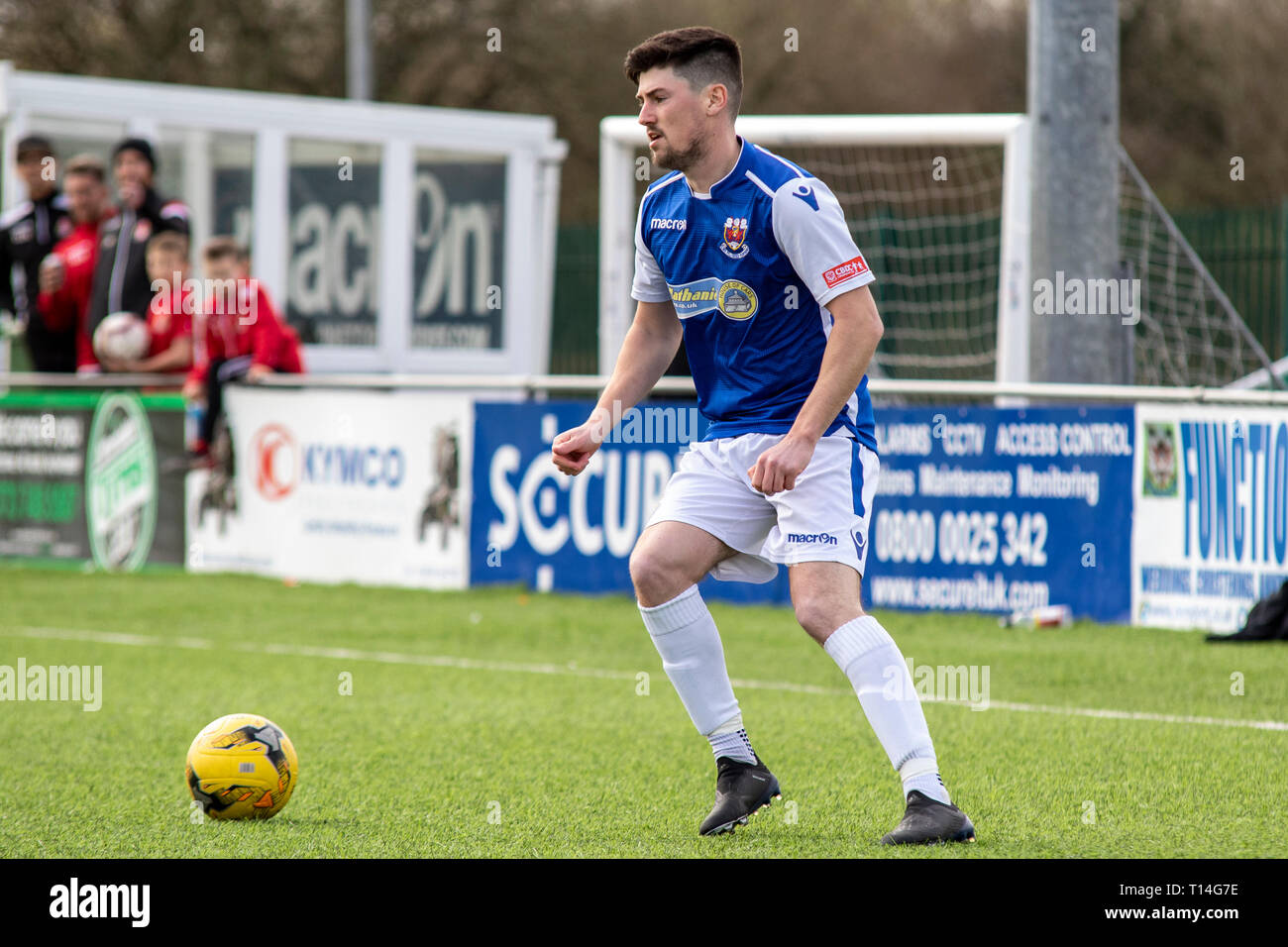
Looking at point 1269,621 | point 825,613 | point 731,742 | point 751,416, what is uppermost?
point 751,416

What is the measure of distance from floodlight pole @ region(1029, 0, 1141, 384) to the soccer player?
695 centimetres

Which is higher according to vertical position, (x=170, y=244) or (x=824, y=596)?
(x=170, y=244)

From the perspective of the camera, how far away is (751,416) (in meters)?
5.23

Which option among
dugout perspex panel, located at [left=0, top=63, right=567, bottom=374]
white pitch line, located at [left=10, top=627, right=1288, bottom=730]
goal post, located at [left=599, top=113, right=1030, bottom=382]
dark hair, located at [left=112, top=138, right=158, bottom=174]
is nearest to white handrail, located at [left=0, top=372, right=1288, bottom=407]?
goal post, located at [left=599, top=113, right=1030, bottom=382]

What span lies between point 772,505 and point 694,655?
495 millimetres

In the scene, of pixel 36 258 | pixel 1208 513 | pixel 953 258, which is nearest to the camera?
pixel 1208 513

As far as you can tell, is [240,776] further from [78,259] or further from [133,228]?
[78,259]

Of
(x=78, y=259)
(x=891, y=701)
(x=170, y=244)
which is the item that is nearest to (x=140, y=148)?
(x=170, y=244)

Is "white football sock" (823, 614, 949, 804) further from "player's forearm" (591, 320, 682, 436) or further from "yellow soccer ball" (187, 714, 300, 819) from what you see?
"yellow soccer ball" (187, 714, 300, 819)

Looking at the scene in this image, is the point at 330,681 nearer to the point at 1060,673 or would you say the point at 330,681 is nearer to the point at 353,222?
the point at 1060,673

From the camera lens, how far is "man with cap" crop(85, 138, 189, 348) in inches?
590

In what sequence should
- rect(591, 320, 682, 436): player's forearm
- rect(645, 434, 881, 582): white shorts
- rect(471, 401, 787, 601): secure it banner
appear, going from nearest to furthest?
rect(645, 434, 881, 582): white shorts < rect(591, 320, 682, 436): player's forearm < rect(471, 401, 787, 601): secure it banner

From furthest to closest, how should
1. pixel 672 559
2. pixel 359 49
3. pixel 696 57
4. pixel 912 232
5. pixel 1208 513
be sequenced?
pixel 359 49, pixel 912 232, pixel 1208 513, pixel 672 559, pixel 696 57

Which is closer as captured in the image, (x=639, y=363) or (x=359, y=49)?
(x=639, y=363)
